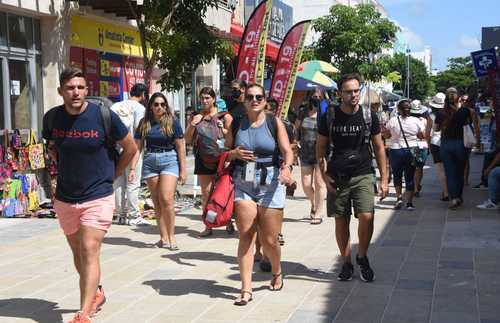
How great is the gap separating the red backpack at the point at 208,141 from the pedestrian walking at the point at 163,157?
0.26 meters

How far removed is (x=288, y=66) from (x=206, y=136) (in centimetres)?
432

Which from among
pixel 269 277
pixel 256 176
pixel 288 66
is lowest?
pixel 269 277

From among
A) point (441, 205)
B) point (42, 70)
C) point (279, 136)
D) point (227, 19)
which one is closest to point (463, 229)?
point (441, 205)

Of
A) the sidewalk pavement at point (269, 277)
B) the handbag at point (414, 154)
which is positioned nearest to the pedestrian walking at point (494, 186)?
the sidewalk pavement at point (269, 277)

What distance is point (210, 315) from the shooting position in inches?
215

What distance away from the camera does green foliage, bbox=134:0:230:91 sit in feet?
37.7

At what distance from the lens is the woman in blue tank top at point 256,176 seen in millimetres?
5750

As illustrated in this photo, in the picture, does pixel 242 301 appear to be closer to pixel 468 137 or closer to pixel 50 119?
pixel 50 119

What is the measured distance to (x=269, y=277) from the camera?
6.76m

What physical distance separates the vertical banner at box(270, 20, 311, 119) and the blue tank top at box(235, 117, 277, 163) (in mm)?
5890

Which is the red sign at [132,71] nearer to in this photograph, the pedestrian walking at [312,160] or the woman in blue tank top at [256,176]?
the pedestrian walking at [312,160]

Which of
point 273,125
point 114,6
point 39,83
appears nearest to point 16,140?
point 39,83

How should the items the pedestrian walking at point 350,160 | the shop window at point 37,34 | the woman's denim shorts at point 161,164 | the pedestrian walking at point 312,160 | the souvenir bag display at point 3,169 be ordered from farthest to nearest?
the shop window at point 37,34 → the souvenir bag display at point 3,169 → the pedestrian walking at point 312,160 → the woman's denim shorts at point 161,164 → the pedestrian walking at point 350,160

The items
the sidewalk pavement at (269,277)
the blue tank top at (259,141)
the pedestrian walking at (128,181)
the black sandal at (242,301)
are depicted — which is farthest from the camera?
the pedestrian walking at (128,181)
